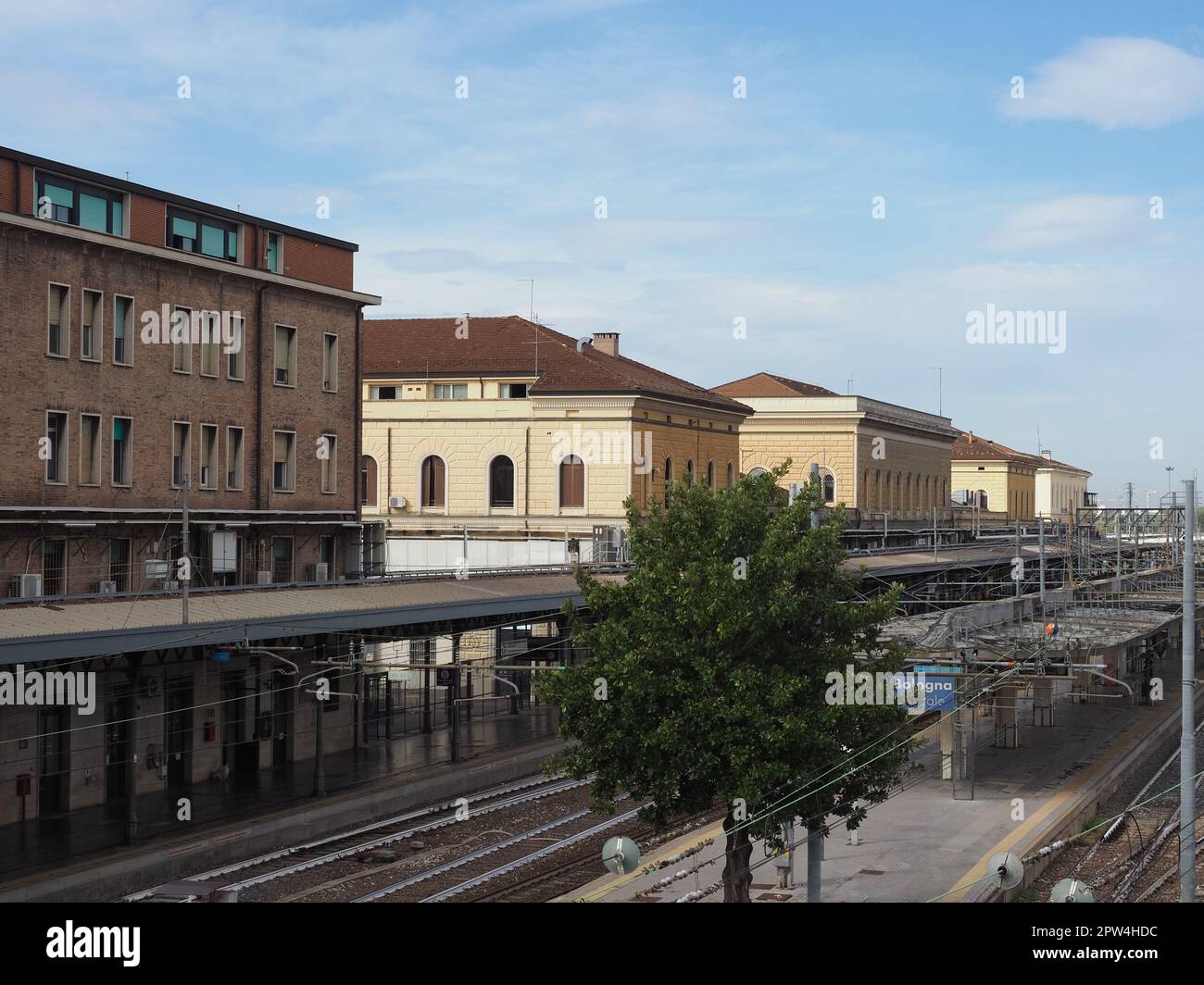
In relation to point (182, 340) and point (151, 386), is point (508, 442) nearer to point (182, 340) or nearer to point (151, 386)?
point (182, 340)

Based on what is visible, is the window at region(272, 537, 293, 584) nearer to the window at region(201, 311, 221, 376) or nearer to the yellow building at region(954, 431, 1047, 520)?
the window at region(201, 311, 221, 376)

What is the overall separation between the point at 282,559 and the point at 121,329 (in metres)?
8.51

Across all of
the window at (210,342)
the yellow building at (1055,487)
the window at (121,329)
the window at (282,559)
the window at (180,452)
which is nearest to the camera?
the window at (121,329)

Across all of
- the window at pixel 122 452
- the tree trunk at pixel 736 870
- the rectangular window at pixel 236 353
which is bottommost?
the tree trunk at pixel 736 870

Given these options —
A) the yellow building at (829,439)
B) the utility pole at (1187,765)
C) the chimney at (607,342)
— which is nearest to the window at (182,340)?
the utility pole at (1187,765)

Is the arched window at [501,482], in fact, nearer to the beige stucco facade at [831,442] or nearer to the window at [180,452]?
the beige stucco facade at [831,442]

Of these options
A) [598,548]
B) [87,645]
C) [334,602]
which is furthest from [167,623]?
[598,548]

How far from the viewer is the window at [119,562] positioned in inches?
1270

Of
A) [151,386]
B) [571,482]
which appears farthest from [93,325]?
[571,482]

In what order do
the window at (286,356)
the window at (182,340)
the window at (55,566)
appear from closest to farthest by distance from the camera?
the window at (55,566) → the window at (182,340) → the window at (286,356)

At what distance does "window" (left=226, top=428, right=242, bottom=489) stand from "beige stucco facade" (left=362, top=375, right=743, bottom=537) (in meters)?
20.9

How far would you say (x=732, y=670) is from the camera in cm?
2003

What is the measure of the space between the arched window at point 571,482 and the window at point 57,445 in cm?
2822
